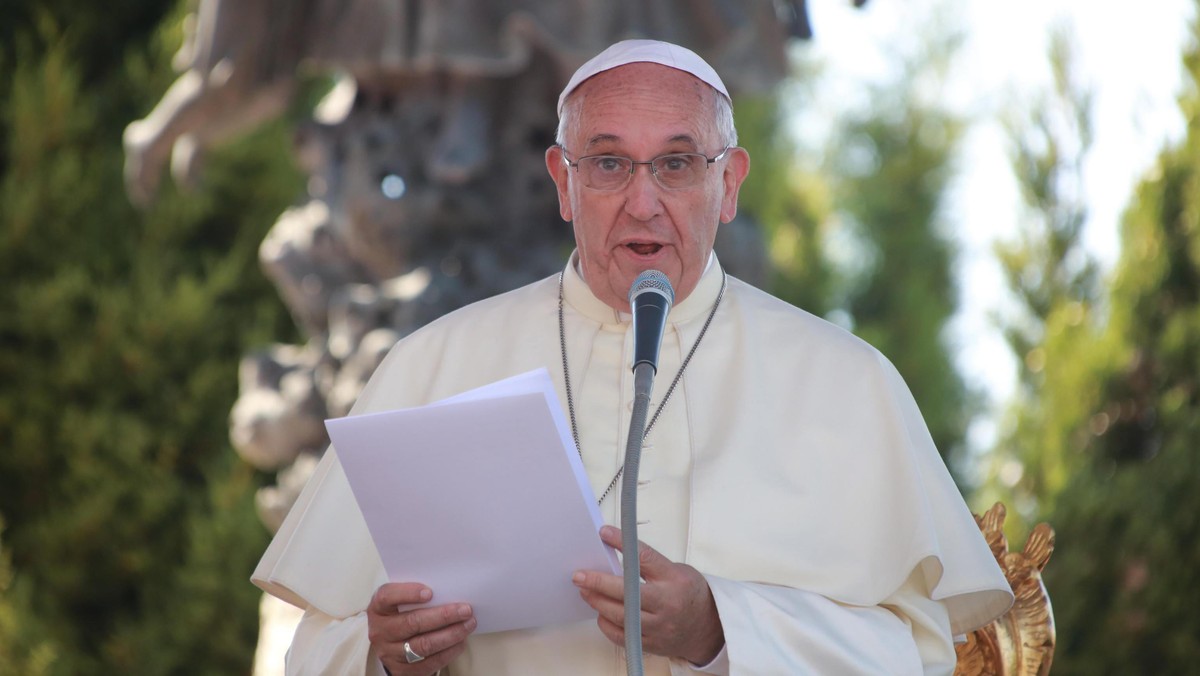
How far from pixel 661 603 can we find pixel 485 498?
1.11 ft

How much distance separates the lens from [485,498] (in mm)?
2562

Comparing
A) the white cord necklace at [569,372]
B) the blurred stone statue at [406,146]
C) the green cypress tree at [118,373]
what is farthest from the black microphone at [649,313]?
the green cypress tree at [118,373]

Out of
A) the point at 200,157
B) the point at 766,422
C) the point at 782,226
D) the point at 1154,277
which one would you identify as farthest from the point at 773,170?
the point at 766,422

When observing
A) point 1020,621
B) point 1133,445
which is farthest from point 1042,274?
point 1020,621

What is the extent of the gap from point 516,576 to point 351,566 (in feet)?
2.03

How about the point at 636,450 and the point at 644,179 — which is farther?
the point at 644,179

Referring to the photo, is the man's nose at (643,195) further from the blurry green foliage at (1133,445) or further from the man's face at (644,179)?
the blurry green foliage at (1133,445)

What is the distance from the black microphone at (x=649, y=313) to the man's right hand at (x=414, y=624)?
1.97 ft

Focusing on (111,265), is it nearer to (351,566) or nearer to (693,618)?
(351,566)

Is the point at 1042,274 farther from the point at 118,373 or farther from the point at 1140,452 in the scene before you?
the point at 118,373

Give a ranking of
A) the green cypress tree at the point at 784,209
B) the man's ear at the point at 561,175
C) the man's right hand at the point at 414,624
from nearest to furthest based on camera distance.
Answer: the man's right hand at the point at 414,624 → the man's ear at the point at 561,175 → the green cypress tree at the point at 784,209

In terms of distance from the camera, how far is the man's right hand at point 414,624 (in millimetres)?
2658

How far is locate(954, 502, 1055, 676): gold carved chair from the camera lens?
3363 mm

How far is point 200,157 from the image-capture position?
557 centimetres
